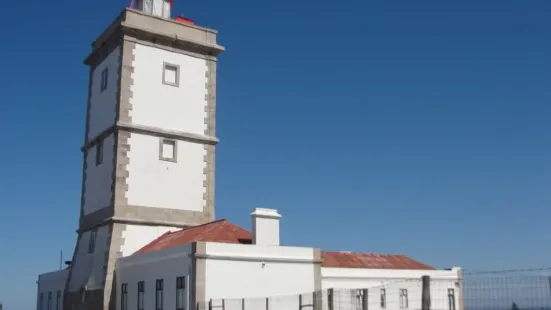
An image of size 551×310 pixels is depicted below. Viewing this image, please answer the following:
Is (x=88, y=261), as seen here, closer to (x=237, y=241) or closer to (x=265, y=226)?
(x=237, y=241)

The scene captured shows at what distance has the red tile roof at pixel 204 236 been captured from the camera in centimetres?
2228

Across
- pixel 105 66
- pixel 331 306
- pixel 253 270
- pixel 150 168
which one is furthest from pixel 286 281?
pixel 105 66

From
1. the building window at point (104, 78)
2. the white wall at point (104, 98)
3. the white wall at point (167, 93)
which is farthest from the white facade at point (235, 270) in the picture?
the building window at point (104, 78)

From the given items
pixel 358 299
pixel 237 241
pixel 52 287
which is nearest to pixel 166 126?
pixel 237 241

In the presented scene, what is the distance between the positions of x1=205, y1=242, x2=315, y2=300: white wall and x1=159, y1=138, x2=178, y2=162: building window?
7.05 meters

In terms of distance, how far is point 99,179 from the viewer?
26797 millimetres

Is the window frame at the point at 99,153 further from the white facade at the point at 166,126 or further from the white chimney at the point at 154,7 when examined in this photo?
the white chimney at the point at 154,7

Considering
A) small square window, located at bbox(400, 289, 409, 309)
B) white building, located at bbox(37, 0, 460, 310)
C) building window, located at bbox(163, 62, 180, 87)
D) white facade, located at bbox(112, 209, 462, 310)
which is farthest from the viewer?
building window, located at bbox(163, 62, 180, 87)

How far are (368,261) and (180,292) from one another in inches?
411

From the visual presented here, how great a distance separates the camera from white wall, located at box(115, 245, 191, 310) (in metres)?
20.4

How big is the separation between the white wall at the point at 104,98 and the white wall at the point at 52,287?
20.9 ft

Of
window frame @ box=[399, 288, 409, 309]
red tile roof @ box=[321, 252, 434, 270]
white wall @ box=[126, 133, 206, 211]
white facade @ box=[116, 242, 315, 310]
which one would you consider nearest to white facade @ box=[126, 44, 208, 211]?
white wall @ box=[126, 133, 206, 211]

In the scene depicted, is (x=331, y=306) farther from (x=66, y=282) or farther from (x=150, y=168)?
(x=66, y=282)

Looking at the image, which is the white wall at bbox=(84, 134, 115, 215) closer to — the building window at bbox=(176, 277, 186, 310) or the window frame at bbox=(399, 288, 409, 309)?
the building window at bbox=(176, 277, 186, 310)
